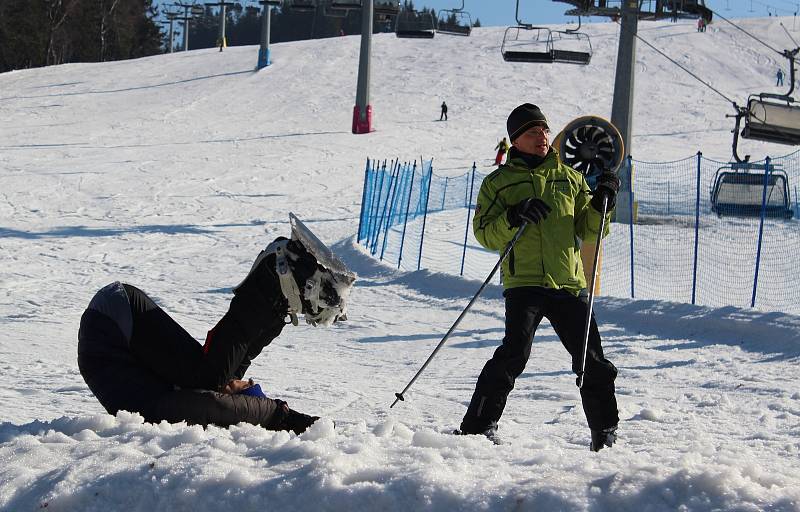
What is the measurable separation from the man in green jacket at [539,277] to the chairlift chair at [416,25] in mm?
26192

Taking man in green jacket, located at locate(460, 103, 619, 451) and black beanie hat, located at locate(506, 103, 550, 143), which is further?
black beanie hat, located at locate(506, 103, 550, 143)

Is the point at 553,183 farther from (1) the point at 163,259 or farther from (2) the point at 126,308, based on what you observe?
(1) the point at 163,259

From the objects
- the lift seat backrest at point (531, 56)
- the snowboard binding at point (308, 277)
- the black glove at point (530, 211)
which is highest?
the lift seat backrest at point (531, 56)

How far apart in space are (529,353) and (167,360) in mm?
1616

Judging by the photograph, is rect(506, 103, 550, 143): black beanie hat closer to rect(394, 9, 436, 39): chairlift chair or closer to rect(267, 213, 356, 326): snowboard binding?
rect(267, 213, 356, 326): snowboard binding

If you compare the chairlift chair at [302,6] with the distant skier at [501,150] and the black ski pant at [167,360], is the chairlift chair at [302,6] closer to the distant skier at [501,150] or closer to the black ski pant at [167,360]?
the distant skier at [501,150]

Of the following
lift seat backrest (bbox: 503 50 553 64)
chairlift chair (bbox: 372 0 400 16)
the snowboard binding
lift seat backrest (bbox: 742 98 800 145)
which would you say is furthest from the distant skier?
the snowboard binding

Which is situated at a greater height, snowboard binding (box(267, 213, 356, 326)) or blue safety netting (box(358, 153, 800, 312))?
snowboard binding (box(267, 213, 356, 326))

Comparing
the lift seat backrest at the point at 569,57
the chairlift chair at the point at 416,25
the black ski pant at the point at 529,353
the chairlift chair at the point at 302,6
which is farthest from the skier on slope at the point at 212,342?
the chairlift chair at the point at 302,6

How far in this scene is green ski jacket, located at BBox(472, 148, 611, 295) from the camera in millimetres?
4789

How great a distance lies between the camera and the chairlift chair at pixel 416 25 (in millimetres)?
31227

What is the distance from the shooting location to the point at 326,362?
8.77 m

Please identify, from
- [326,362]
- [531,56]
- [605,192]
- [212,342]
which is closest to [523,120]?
[605,192]

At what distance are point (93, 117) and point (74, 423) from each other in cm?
3466
